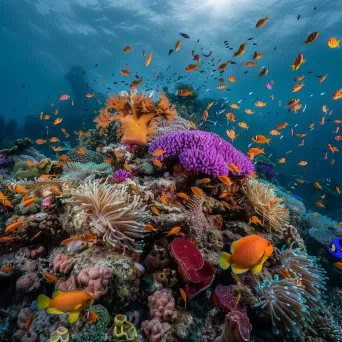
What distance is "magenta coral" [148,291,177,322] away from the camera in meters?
2.58

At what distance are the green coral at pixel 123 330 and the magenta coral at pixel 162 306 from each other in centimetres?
38

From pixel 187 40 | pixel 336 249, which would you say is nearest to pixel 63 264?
pixel 336 249

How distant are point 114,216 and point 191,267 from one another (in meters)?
1.30

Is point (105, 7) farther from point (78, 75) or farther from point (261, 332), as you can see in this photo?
point (261, 332)

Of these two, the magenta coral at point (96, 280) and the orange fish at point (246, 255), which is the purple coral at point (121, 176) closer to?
the magenta coral at point (96, 280)

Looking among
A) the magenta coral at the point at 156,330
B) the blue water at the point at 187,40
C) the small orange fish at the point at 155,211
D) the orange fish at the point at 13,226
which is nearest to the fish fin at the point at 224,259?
the magenta coral at the point at 156,330

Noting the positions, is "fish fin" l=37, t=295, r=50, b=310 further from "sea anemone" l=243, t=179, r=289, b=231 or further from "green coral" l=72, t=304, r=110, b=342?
"sea anemone" l=243, t=179, r=289, b=231

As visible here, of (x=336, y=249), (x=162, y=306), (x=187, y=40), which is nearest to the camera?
(x=162, y=306)

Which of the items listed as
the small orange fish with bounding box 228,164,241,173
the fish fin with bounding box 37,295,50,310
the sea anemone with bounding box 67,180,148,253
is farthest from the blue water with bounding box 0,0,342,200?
the fish fin with bounding box 37,295,50,310

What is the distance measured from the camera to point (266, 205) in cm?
430

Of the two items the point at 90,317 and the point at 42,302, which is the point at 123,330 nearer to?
the point at 90,317

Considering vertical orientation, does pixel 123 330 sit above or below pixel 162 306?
below

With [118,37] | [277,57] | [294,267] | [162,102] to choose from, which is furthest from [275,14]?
[294,267]

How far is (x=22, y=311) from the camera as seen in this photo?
9.31 ft
